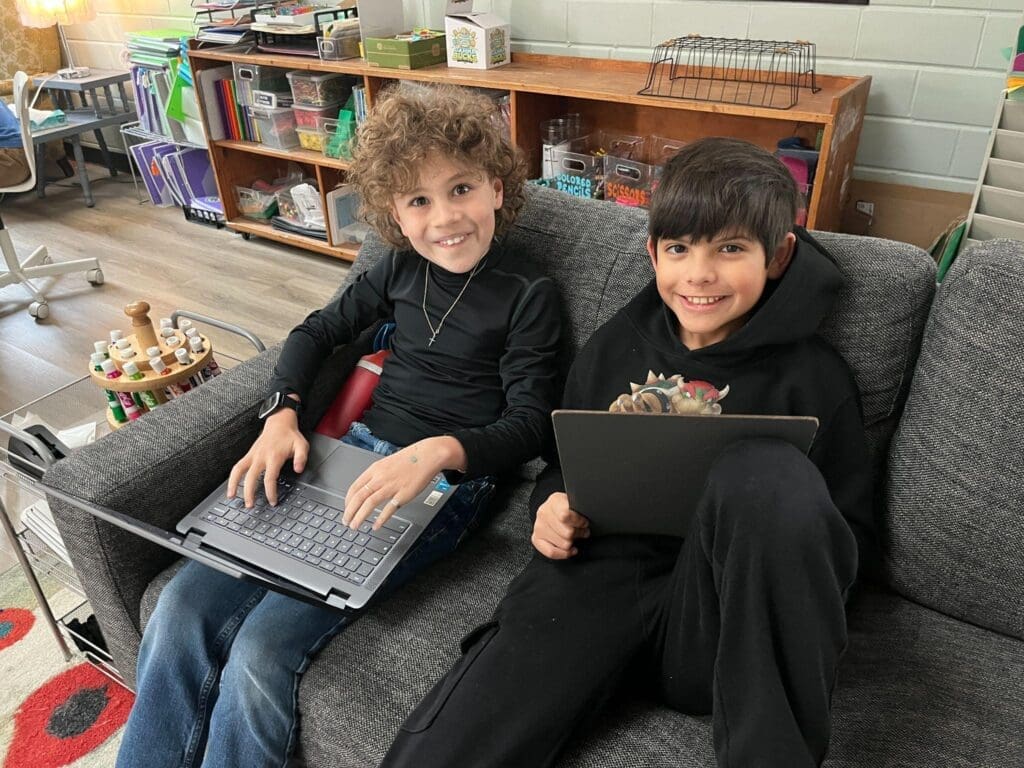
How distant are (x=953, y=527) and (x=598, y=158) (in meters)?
1.73

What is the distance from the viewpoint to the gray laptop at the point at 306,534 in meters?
1.00

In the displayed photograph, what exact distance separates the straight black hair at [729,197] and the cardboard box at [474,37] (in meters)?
1.72

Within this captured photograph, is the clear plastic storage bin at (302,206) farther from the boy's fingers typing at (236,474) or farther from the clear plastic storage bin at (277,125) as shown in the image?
the boy's fingers typing at (236,474)

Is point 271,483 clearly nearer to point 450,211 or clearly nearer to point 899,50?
point 450,211

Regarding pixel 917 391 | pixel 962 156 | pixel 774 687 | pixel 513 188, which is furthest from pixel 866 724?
pixel 962 156

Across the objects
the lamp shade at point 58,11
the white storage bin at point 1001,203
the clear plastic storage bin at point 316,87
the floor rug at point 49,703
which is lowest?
the floor rug at point 49,703

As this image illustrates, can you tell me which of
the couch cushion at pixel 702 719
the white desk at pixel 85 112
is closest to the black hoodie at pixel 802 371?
the couch cushion at pixel 702 719

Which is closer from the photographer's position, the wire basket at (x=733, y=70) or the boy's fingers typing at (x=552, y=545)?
the boy's fingers typing at (x=552, y=545)

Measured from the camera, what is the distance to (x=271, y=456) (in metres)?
1.17

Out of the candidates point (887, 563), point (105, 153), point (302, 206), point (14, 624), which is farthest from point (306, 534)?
point (105, 153)

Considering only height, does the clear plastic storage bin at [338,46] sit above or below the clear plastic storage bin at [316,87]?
above

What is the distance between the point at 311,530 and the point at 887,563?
810 millimetres

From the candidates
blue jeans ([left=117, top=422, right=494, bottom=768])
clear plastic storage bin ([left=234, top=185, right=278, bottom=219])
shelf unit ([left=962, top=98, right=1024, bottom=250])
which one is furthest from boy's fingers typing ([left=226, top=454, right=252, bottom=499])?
clear plastic storage bin ([left=234, top=185, right=278, bottom=219])

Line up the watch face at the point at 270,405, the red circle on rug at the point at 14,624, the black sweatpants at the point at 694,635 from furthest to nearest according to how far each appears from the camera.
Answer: the red circle on rug at the point at 14,624 → the watch face at the point at 270,405 → the black sweatpants at the point at 694,635
